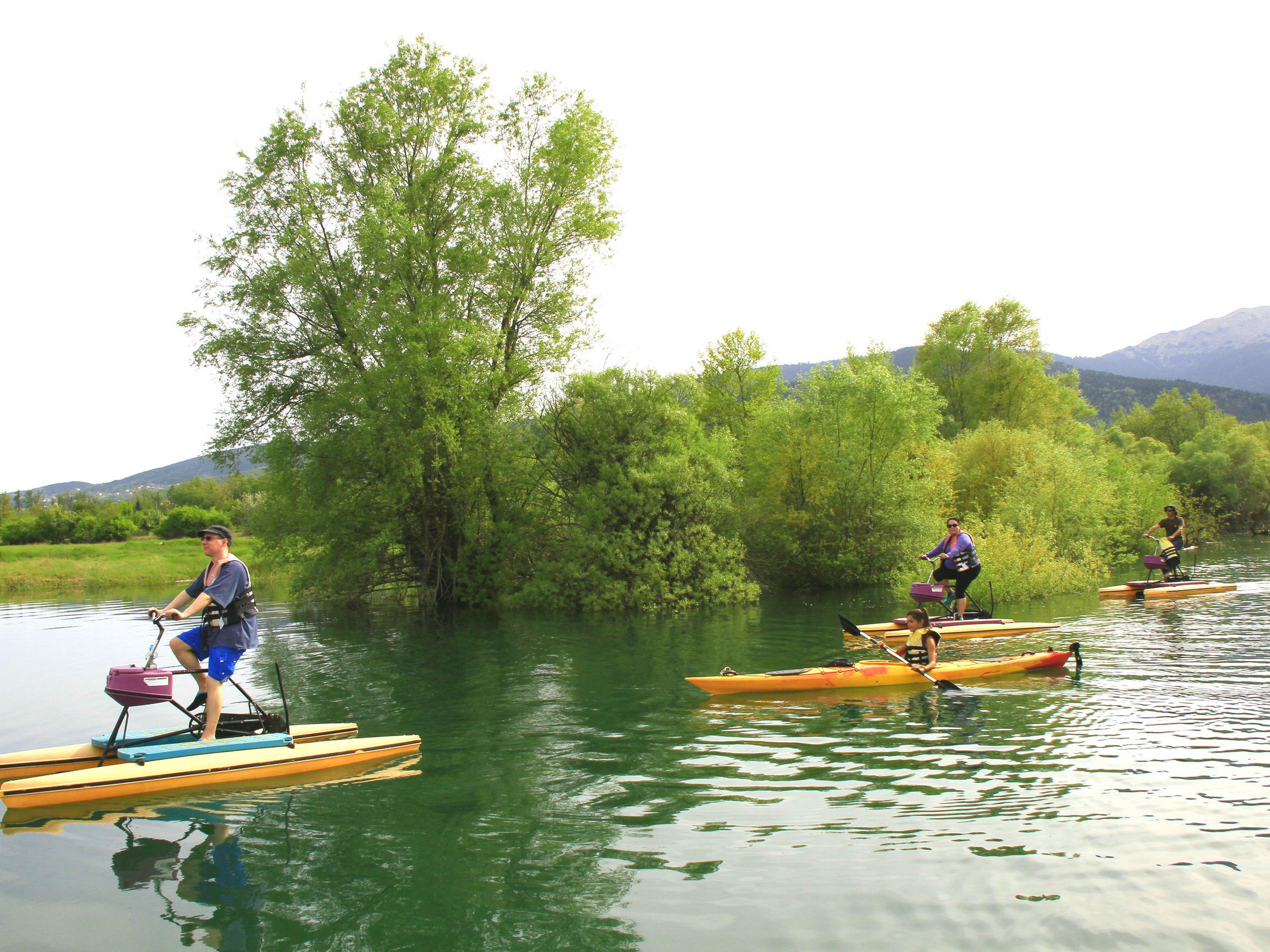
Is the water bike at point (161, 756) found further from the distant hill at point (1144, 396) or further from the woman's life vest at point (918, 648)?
the distant hill at point (1144, 396)

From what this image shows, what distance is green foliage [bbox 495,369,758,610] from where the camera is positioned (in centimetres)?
2489

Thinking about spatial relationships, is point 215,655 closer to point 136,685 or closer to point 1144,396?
point 136,685

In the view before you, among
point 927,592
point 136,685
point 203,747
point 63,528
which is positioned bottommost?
point 927,592

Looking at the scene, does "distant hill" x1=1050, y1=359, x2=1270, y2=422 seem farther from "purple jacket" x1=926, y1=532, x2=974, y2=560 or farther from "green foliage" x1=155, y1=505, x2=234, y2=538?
"purple jacket" x1=926, y1=532, x2=974, y2=560

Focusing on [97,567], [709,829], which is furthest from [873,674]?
[97,567]

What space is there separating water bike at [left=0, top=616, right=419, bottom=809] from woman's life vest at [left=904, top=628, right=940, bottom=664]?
7726 mm

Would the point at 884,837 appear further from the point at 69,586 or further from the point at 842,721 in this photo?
the point at 69,586

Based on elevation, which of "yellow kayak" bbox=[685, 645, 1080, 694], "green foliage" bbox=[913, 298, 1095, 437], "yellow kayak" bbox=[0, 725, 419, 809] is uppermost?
"green foliage" bbox=[913, 298, 1095, 437]

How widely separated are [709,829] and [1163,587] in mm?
20001

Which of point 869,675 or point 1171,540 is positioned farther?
point 1171,540

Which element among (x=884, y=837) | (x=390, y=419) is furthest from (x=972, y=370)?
(x=884, y=837)

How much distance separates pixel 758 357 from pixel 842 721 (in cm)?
4106

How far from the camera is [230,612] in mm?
8406

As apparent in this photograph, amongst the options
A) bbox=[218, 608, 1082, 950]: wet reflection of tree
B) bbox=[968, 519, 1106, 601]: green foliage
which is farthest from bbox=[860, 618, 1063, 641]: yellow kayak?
bbox=[968, 519, 1106, 601]: green foliage
